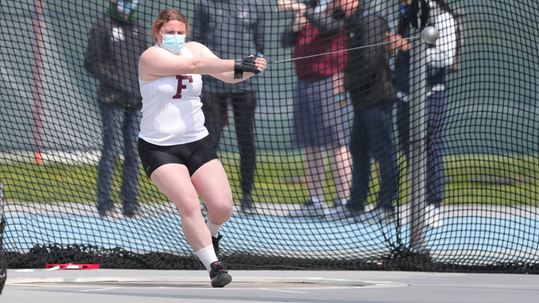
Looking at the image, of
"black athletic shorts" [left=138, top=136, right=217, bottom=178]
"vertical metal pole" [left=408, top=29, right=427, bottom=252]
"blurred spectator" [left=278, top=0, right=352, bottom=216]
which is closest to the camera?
"black athletic shorts" [left=138, top=136, right=217, bottom=178]

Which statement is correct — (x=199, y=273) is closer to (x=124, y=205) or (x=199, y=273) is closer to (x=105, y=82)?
(x=124, y=205)

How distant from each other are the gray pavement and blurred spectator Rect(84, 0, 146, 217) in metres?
1.70

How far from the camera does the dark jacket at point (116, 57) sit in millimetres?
10867

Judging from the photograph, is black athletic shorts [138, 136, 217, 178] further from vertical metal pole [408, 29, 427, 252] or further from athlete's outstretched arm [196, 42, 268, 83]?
vertical metal pole [408, 29, 427, 252]

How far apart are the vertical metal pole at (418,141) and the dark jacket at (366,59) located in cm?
29

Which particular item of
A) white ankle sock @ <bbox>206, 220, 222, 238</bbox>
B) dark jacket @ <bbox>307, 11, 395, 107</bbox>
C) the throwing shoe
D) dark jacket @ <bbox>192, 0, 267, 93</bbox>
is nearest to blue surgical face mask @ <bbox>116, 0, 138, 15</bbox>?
dark jacket @ <bbox>192, 0, 267, 93</bbox>

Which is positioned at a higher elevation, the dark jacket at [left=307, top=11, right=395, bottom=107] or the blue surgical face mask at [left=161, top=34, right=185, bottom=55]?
the blue surgical face mask at [left=161, top=34, right=185, bottom=55]

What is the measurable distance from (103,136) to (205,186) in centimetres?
331

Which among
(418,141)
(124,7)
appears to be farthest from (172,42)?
(124,7)

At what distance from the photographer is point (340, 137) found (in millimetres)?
11195

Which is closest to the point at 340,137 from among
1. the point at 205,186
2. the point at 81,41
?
the point at 81,41

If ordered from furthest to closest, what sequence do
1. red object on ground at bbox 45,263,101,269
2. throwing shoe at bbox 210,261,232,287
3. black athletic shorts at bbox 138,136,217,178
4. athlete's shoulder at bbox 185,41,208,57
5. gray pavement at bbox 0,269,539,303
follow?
red object on ground at bbox 45,263,101,269 → athlete's shoulder at bbox 185,41,208,57 → black athletic shorts at bbox 138,136,217,178 → throwing shoe at bbox 210,261,232,287 → gray pavement at bbox 0,269,539,303

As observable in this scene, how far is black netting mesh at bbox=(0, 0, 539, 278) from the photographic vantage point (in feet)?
32.3

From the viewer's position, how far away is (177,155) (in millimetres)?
7852
